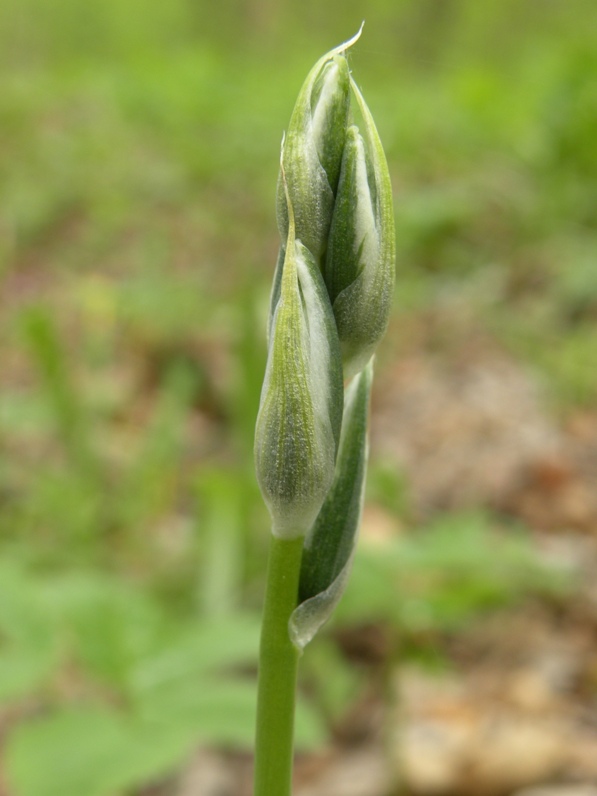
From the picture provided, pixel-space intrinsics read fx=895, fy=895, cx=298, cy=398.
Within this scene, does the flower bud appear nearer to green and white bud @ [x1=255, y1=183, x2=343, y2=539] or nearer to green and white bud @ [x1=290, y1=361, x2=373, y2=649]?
green and white bud @ [x1=255, y1=183, x2=343, y2=539]

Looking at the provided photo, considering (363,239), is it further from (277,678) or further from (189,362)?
(189,362)

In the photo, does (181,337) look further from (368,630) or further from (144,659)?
(144,659)

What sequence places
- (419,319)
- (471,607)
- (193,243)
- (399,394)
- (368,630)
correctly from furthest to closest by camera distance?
(193,243)
(419,319)
(399,394)
(368,630)
(471,607)

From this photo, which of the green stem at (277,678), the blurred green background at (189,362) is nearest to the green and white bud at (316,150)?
the blurred green background at (189,362)

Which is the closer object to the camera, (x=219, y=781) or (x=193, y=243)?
(x=219, y=781)

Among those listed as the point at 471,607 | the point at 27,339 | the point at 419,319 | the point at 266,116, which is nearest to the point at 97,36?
the point at 266,116

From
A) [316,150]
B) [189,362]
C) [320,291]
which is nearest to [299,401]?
[320,291]

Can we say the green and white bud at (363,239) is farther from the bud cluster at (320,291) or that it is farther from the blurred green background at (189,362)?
the blurred green background at (189,362)

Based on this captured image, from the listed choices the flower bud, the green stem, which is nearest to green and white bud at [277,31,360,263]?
the flower bud
